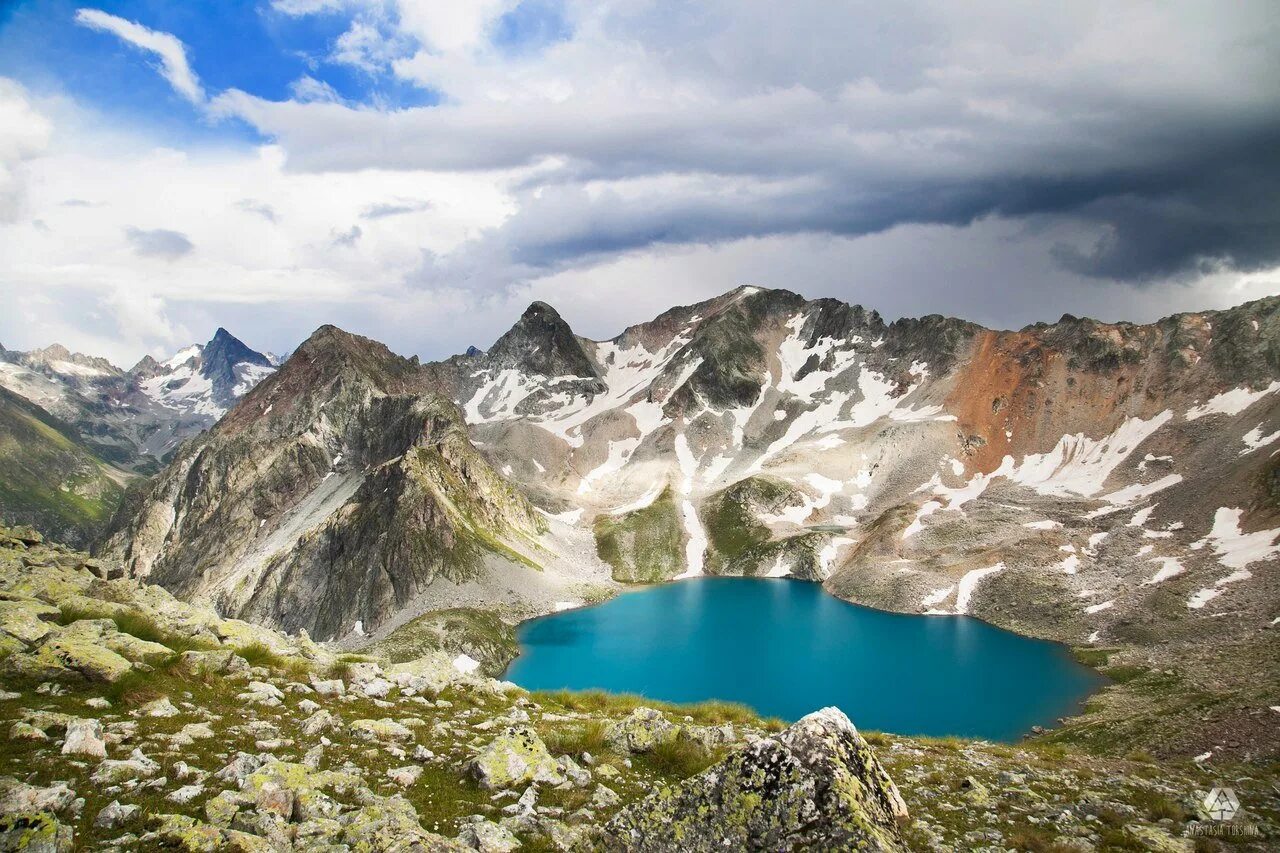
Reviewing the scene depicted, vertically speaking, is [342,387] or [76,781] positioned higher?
[342,387]

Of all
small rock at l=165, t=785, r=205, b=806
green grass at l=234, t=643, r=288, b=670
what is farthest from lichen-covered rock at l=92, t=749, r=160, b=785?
green grass at l=234, t=643, r=288, b=670

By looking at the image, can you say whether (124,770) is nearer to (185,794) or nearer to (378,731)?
(185,794)

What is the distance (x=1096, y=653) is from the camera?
8338 centimetres

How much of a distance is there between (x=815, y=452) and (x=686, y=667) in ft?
352

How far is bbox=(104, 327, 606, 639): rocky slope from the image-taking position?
113250 mm

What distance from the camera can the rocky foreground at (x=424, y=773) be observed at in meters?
9.07

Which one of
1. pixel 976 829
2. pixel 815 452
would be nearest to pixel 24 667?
pixel 976 829

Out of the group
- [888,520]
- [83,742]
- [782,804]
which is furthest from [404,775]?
[888,520]

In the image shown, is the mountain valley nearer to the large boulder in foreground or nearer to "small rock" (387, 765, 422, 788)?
"small rock" (387, 765, 422, 788)

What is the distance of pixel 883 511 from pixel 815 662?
242 feet

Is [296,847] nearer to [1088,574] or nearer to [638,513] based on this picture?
[1088,574]

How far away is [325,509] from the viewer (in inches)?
6004

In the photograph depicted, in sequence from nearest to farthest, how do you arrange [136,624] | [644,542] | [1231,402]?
[136,624], [1231,402], [644,542]

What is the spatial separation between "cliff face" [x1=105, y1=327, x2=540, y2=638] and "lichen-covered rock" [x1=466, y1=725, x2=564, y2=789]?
101374 mm
